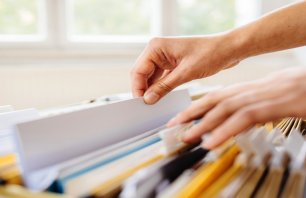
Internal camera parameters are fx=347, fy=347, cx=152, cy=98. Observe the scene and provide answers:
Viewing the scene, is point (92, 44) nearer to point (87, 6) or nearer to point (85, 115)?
point (87, 6)

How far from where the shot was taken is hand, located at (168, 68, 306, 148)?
0.40 m

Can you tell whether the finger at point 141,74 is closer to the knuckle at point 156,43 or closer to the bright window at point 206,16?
the knuckle at point 156,43

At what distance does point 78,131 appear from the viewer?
40 centimetres

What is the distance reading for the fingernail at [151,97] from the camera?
54cm

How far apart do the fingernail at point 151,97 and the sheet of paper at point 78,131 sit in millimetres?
11

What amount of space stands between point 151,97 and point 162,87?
0.31ft

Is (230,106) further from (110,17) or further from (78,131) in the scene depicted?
(110,17)

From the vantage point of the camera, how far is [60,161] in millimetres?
382

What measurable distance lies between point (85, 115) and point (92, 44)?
4.14ft

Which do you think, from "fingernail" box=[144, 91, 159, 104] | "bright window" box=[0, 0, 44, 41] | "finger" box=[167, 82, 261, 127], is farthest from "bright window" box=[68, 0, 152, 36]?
"finger" box=[167, 82, 261, 127]

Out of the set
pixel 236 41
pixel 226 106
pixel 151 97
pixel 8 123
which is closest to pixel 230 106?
pixel 226 106

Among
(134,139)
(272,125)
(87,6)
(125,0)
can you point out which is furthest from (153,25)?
(134,139)

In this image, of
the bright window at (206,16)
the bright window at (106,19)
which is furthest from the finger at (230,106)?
the bright window at (206,16)

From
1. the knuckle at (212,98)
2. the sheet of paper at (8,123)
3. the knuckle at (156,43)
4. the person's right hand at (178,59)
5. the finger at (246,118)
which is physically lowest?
the sheet of paper at (8,123)
